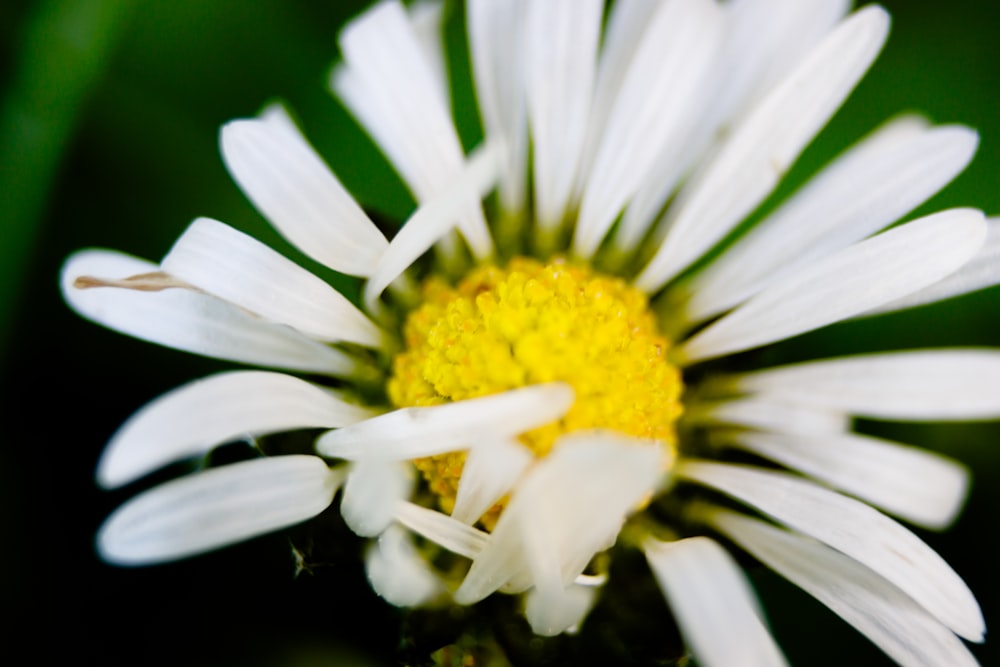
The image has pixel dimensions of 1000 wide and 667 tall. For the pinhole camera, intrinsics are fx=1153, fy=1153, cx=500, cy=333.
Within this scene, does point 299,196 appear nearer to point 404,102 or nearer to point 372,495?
point 404,102

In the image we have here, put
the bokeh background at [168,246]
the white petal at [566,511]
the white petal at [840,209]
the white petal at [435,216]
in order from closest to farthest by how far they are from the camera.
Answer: the white petal at [566,511] → the white petal at [435,216] → the white petal at [840,209] → the bokeh background at [168,246]

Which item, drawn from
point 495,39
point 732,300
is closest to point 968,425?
point 732,300

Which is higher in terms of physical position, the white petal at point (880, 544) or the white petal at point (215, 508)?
the white petal at point (215, 508)

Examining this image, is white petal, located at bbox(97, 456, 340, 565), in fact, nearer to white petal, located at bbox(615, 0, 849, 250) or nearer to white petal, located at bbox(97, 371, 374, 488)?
white petal, located at bbox(97, 371, 374, 488)

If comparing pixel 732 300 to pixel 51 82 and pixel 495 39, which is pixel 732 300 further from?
pixel 51 82

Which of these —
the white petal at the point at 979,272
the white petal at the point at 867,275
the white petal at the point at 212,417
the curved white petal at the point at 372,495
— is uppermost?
the white petal at the point at 212,417

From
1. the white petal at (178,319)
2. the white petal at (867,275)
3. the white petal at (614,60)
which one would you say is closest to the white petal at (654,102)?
the white petal at (614,60)

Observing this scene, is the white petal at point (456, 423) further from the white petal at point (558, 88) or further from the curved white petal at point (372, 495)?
the white petal at point (558, 88)

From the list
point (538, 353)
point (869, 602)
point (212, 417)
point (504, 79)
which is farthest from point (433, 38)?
point (869, 602)
